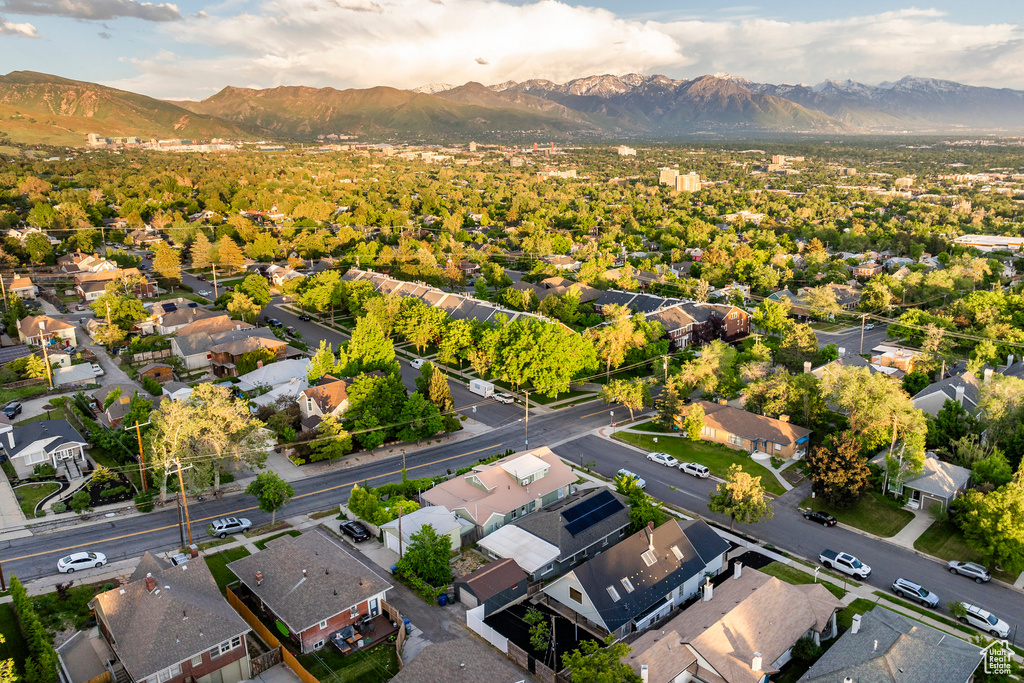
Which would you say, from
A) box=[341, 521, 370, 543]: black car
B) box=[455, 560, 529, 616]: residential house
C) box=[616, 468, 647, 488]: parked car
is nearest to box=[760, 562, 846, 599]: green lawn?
box=[616, 468, 647, 488]: parked car

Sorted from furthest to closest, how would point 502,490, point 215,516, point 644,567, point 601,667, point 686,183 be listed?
point 686,183
point 502,490
point 215,516
point 644,567
point 601,667

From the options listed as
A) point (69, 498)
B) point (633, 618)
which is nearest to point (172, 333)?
point (69, 498)

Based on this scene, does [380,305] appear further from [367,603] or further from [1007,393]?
[1007,393]

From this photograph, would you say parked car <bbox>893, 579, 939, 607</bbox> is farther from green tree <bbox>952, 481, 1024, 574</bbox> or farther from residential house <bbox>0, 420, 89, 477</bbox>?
residential house <bbox>0, 420, 89, 477</bbox>

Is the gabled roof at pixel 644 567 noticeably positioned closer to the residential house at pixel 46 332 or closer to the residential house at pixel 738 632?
the residential house at pixel 738 632

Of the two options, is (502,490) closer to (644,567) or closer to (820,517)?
(644,567)

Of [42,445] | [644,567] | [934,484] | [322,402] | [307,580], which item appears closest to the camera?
[307,580]
